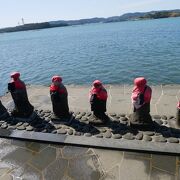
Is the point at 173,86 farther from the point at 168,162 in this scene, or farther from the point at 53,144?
the point at 53,144

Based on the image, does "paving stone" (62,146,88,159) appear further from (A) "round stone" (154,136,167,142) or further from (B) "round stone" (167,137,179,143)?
(B) "round stone" (167,137,179,143)

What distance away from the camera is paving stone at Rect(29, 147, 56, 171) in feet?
21.2

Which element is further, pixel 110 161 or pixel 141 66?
pixel 141 66

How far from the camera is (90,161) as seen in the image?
20.9 feet

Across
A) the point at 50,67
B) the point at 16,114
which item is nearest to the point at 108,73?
the point at 50,67

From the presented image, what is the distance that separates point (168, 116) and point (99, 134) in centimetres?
242

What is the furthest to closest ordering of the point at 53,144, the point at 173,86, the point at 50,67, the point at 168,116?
1. the point at 50,67
2. the point at 173,86
3. the point at 168,116
4. the point at 53,144

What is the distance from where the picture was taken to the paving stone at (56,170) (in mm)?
5980

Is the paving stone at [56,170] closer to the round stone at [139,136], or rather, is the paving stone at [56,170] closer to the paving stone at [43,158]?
the paving stone at [43,158]

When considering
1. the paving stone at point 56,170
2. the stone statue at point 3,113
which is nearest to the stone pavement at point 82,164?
the paving stone at point 56,170

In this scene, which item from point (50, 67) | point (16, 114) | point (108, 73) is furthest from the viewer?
point (50, 67)

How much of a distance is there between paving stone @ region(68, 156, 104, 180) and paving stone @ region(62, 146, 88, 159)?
212 millimetres

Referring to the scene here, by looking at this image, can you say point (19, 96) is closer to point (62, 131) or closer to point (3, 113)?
point (3, 113)

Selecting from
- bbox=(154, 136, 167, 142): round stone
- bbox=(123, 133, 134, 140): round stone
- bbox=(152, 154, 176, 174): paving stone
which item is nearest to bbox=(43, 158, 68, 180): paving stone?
bbox=(123, 133, 134, 140): round stone
